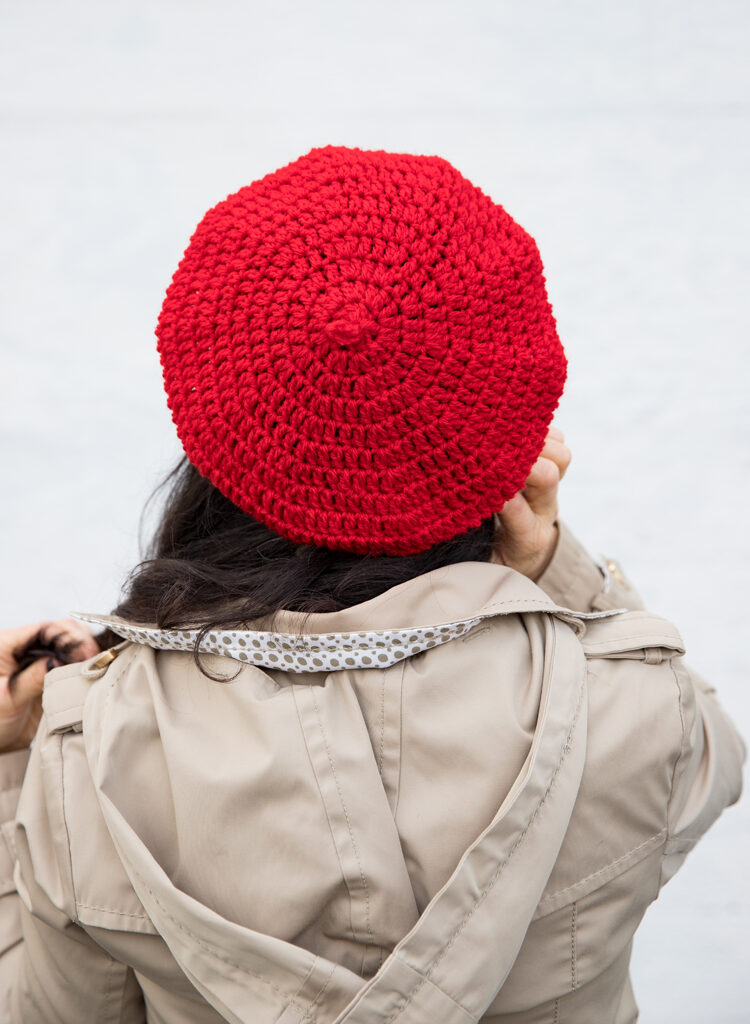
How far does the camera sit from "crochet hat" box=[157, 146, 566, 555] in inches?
25.3

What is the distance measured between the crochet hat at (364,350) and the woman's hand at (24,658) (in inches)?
11.0

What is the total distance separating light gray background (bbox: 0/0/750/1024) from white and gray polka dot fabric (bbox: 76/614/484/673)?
1.05 metres

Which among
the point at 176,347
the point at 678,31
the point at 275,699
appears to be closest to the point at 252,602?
the point at 275,699

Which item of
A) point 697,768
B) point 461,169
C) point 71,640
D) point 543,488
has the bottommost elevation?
point 697,768

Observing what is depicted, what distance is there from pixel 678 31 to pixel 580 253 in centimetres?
60

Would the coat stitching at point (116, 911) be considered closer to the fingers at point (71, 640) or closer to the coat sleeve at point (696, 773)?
the fingers at point (71, 640)

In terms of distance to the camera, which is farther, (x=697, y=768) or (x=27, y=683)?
(x=27, y=683)

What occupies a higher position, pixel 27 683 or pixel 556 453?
pixel 556 453

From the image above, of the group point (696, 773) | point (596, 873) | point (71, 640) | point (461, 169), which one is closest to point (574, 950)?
point (596, 873)

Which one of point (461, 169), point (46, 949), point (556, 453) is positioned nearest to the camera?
point (46, 949)

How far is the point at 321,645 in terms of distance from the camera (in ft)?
2.16

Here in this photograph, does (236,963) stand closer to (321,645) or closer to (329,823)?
(329,823)

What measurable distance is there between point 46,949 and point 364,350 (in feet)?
1.73

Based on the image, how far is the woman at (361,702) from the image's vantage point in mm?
619
